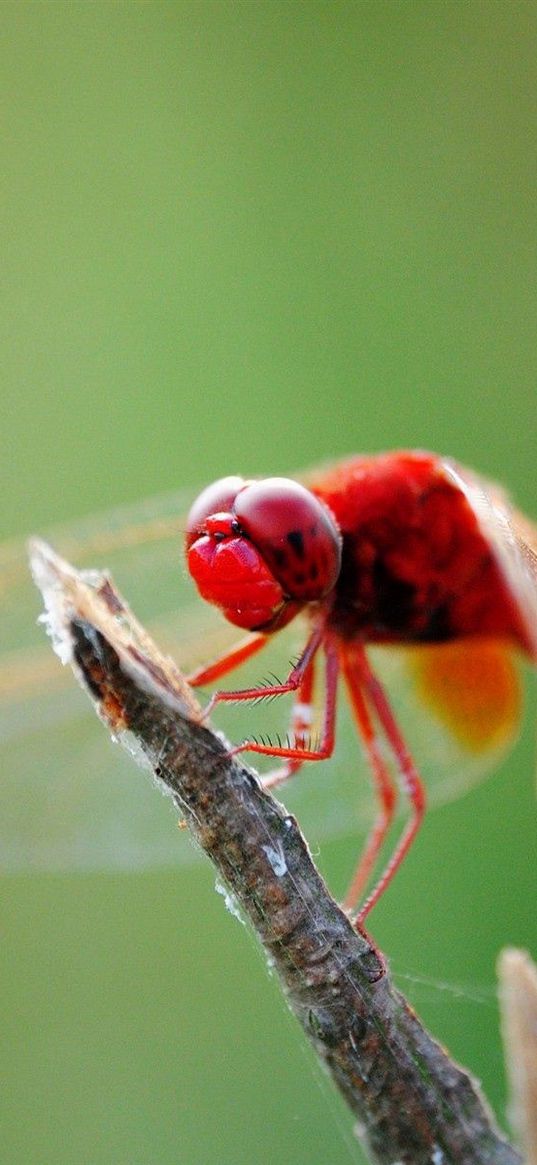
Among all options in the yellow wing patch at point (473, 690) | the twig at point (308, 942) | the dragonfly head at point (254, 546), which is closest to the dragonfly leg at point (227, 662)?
the dragonfly head at point (254, 546)

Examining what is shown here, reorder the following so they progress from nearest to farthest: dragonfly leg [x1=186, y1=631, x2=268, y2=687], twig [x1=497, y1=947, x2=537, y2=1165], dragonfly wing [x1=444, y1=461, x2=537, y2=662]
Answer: twig [x1=497, y1=947, x2=537, y2=1165]
dragonfly wing [x1=444, y1=461, x2=537, y2=662]
dragonfly leg [x1=186, y1=631, x2=268, y2=687]

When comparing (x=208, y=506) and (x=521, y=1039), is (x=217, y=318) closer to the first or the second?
(x=208, y=506)

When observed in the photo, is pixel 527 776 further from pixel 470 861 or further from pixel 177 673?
pixel 177 673

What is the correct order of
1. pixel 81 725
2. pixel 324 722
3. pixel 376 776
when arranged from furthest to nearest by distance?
pixel 81 725 < pixel 376 776 < pixel 324 722

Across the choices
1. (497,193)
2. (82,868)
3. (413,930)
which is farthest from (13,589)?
(497,193)

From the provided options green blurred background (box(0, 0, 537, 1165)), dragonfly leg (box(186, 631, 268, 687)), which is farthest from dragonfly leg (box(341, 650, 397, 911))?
green blurred background (box(0, 0, 537, 1165))

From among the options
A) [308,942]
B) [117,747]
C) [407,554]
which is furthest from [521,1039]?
[117,747]

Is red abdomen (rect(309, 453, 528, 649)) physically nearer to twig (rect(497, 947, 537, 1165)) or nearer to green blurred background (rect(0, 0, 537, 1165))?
green blurred background (rect(0, 0, 537, 1165))
